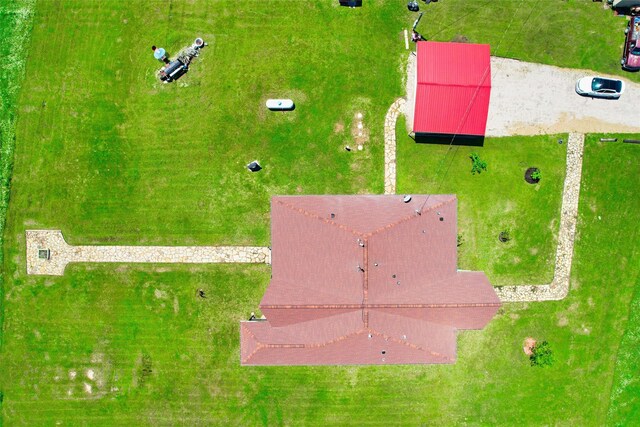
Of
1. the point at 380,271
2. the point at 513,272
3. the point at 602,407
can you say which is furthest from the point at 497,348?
the point at 380,271

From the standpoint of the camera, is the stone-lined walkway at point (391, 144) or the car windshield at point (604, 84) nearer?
the car windshield at point (604, 84)

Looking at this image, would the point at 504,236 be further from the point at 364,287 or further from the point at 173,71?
the point at 173,71

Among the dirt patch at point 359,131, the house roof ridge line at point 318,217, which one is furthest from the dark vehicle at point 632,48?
the house roof ridge line at point 318,217

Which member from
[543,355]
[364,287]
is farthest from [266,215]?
[543,355]

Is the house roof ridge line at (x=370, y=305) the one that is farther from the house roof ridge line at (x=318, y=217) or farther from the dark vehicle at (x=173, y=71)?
the dark vehicle at (x=173, y=71)

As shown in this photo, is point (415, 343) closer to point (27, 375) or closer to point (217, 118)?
point (217, 118)

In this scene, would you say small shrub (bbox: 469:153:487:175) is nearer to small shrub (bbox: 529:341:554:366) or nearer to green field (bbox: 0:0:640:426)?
green field (bbox: 0:0:640:426)
